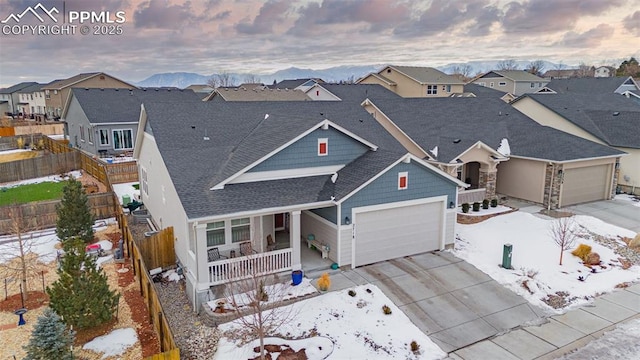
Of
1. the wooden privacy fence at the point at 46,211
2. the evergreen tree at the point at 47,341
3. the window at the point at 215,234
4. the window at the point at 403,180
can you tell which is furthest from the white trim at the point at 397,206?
the wooden privacy fence at the point at 46,211

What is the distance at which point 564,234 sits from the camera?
14883 millimetres

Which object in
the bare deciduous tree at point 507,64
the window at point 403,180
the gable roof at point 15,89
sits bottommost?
the window at point 403,180

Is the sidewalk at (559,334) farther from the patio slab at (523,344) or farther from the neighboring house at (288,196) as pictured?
the neighboring house at (288,196)

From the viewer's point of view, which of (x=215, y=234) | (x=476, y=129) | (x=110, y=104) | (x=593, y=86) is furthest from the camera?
(x=593, y=86)

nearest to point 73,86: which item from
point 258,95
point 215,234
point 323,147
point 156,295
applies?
point 258,95

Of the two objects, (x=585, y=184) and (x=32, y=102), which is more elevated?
(x=32, y=102)

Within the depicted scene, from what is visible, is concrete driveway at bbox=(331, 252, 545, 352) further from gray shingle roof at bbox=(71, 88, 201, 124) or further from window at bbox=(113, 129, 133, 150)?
window at bbox=(113, 129, 133, 150)

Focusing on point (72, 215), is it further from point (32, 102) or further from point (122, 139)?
point (32, 102)

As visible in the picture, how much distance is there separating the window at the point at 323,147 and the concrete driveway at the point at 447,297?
13.8 ft

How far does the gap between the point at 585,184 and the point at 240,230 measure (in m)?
19.6

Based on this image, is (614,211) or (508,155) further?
(508,155)

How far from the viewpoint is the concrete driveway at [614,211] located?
19.8 metres

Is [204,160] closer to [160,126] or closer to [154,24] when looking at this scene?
[160,126]

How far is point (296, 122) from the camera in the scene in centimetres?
1559
